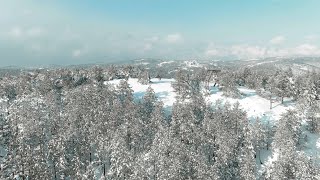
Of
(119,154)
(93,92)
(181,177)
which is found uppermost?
(93,92)

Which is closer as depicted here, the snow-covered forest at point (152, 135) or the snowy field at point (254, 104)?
the snow-covered forest at point (152, 135)

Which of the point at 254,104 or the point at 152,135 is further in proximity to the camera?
the point at 254,104

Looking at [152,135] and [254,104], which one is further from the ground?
[152,135]

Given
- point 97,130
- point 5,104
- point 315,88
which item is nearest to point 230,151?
point 97,130

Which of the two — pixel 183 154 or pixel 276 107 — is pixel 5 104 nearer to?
pixel 183 154
